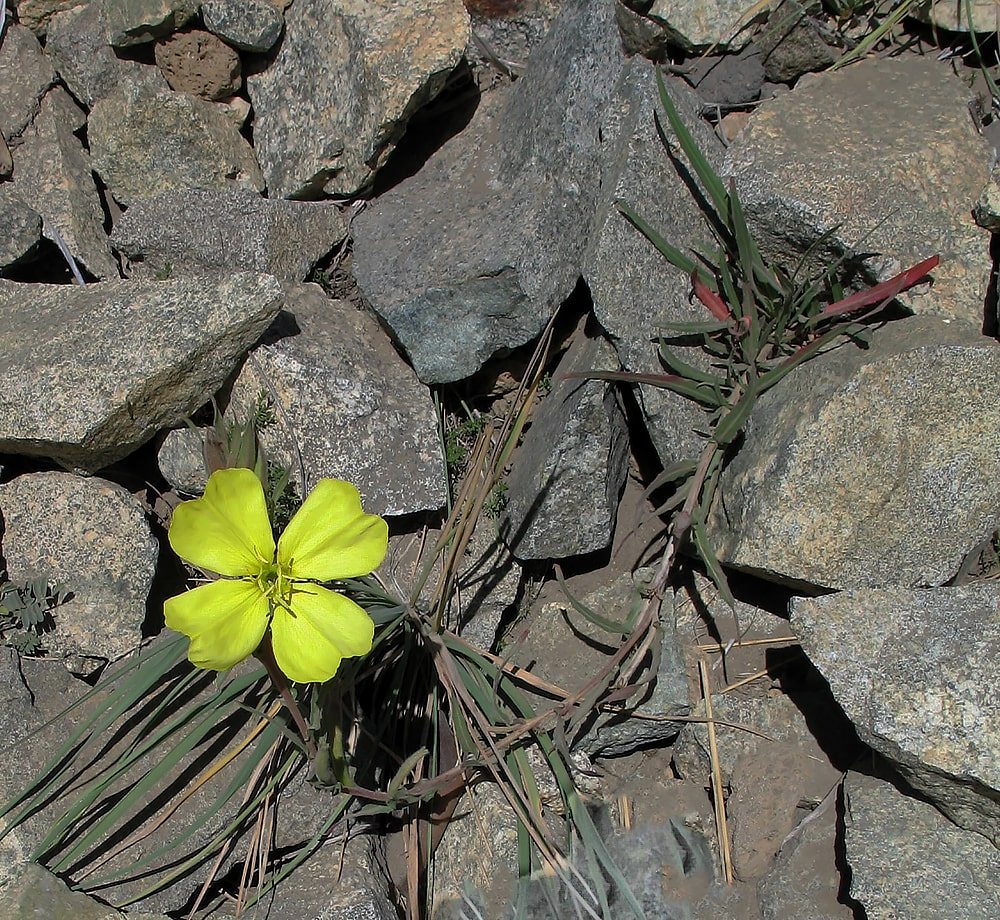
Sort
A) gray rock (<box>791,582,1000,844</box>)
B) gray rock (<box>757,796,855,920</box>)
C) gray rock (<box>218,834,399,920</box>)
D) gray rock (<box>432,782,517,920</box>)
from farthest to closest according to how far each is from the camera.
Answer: gray rock (<box>432,782,517,920</box>) → gray rock (<box>218,834,399,920</box>) → gray rock (<box>757,796,855,920</box>) → gray rock (<box>791,582,1000,844</box>)

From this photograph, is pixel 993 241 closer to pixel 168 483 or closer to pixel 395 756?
pixel 395 756

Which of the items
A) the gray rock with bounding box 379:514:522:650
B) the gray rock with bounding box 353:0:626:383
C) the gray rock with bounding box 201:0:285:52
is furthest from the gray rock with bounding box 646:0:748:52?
the gray rock with bounding box 379:514:522:650

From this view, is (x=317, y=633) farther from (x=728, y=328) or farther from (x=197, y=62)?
(x=197, y=62)

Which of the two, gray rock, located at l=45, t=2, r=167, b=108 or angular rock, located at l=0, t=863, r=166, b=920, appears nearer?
angular rock, located at l=0, t=863, r=166, b=920

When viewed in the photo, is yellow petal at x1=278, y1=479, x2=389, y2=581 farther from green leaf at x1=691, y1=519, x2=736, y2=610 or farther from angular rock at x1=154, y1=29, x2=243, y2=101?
angular rock at x1=154, y1=29, x2=243, y2=101

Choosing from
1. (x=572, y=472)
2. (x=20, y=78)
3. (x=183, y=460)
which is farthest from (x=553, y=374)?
(x=20, y=78)

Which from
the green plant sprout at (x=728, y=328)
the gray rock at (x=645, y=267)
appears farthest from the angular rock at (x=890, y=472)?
the gray rock at (x=645, y=267)
